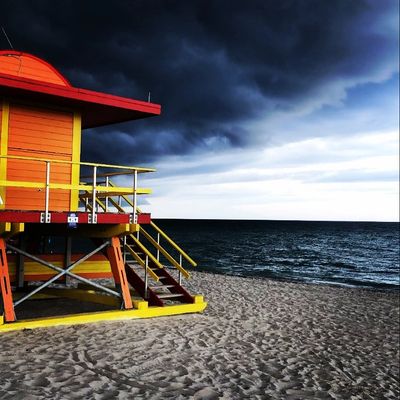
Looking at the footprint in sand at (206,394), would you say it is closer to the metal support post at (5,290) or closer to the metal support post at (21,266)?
the metal support post at (5,290)

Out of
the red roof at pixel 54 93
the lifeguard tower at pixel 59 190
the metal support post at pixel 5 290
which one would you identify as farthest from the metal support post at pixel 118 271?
the red roof at pixel 54 93

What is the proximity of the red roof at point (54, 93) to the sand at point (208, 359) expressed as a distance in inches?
209

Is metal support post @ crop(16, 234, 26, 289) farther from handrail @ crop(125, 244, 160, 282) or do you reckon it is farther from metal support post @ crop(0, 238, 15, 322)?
handrail @ crop(125, 244, 160, 282)

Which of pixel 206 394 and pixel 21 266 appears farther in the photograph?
pixel 21 266

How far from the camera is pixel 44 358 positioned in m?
7.90

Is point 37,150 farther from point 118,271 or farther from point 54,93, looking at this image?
point 118,271

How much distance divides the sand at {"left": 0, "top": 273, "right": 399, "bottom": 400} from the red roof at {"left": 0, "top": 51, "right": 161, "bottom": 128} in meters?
5.31

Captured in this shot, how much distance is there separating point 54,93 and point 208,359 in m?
6.82

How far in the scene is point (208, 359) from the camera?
8.43 meters

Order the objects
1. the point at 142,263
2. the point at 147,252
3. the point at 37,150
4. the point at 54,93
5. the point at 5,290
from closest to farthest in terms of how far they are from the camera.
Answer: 1. the point at 5,290
2. the point at 54,93
3. the point at 37,150
4. the point at 147,252
5. the point at 142,263

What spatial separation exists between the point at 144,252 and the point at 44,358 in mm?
4730

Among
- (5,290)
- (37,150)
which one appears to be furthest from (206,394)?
(37,150)

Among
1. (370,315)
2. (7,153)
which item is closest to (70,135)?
(7,153)

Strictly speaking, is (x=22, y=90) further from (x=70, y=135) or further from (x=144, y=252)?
(x=144, y=252)
